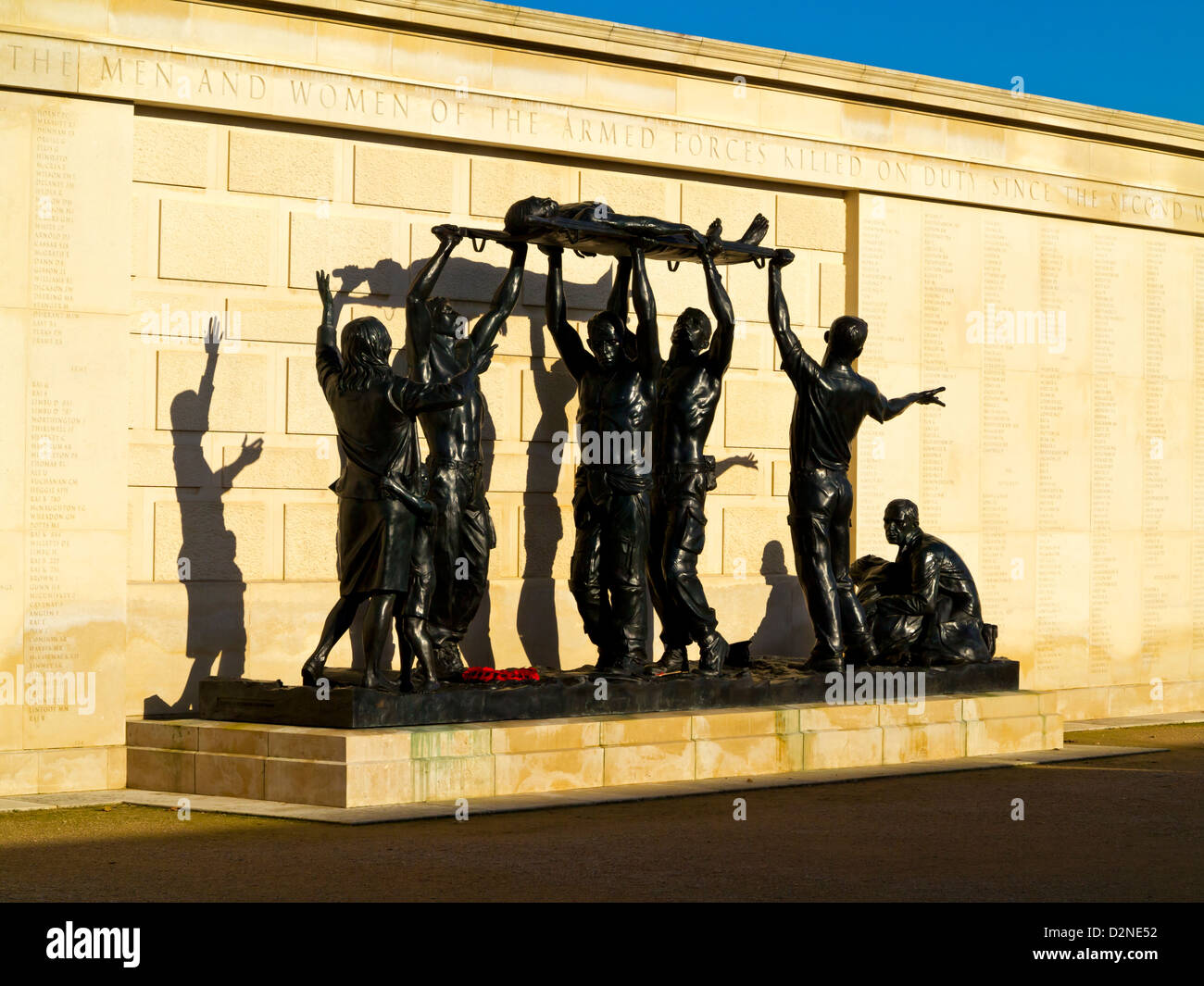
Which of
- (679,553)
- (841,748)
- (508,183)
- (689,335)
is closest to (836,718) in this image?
(841,748)

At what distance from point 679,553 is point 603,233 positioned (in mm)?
2422

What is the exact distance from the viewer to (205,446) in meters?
13.5

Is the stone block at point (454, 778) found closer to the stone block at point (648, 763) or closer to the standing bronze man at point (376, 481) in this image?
the standing bronze man at point (376, 481)

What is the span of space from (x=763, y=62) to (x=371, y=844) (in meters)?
8.98

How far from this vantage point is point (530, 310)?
15.2 metres

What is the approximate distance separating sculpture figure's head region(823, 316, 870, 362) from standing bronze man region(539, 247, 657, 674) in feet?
5.27

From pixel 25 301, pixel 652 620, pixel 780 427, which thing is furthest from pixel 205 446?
pixel 780 427

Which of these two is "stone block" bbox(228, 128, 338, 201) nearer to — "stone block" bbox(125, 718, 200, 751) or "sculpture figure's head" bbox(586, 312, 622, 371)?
"sculpture figure's head" bbox(586, 312, 622, 371)

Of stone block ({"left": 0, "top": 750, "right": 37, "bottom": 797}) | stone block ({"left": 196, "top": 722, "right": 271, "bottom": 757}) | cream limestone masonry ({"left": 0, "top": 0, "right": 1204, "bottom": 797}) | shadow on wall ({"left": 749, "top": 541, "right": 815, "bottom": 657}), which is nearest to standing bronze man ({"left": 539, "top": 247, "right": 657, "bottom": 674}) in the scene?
cream limestone masonry ({"left": 0, "top": 0, "right": 1204, "bottom": 797})

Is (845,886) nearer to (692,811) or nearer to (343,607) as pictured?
(692,811)

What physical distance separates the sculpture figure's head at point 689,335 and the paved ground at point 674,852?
11.5 feet

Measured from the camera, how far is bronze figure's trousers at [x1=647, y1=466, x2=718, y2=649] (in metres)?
13.6

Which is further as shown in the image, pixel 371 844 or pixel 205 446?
pixel 205 446

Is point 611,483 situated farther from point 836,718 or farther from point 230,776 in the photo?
point 230,776
